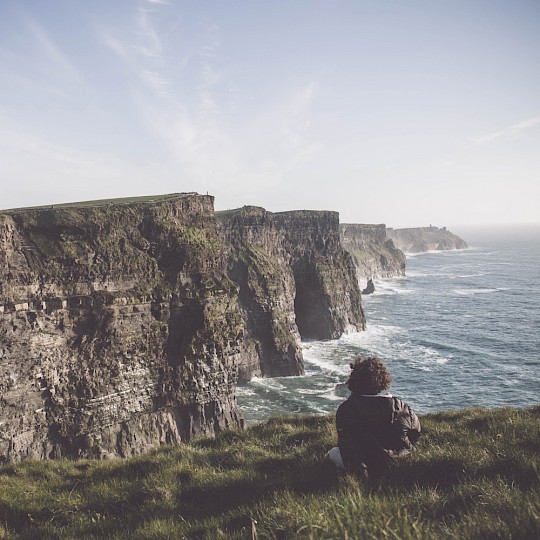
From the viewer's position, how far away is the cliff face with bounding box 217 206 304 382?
208 ft

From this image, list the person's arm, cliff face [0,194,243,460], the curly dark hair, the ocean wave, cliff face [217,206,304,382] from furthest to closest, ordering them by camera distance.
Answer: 1. the ocean wave
2. cliff face [217,206,304,382]
3. cliff face [0,194,243,460]
4. the curly dark hair
5. the person's arm

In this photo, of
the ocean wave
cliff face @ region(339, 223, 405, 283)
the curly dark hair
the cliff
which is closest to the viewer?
the curly dark hair

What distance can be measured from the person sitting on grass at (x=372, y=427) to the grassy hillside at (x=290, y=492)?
0.34m

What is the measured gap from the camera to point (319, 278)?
3250 inches

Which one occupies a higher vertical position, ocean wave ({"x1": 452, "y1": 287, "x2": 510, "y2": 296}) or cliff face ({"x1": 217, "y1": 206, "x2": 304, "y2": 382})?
cliff face ({"x1": 217, "y1": 206, "x2": 304, "y2": 382})

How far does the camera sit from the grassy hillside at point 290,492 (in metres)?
4.76

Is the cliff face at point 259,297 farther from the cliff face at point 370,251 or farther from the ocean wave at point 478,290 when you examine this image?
the cliff face at point 370,251

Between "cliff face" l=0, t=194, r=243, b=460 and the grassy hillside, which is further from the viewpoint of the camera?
"cliff face" l=0, t=194, r=243, b=460

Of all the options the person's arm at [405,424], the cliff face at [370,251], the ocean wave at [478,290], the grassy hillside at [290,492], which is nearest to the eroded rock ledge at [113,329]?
the grassy hillside at [290,492]

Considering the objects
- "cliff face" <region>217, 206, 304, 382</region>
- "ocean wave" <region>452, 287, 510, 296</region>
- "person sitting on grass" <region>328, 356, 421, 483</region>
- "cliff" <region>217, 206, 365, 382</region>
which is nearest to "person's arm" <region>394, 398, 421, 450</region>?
"person sitting on grass" <region>328, 356, 421, 483</region>

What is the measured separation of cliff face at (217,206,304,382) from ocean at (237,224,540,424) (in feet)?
10.0

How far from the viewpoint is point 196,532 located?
6.31m

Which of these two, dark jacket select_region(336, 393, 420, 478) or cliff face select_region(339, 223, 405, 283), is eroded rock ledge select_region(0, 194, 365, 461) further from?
cliff face select_region(339, 223, 405, 283)

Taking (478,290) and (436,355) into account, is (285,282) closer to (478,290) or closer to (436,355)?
(436,355)
